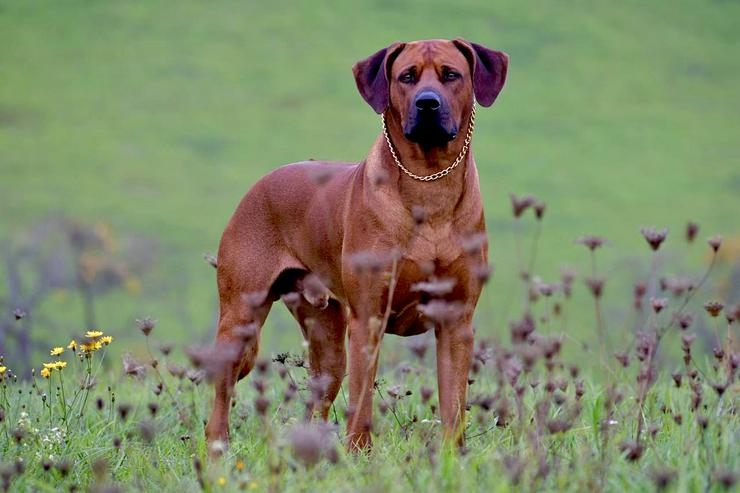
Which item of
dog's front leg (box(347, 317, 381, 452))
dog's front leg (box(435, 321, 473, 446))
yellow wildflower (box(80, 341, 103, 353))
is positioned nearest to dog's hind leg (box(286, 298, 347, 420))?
dog's front leg (box(347, 317, 381, 452))

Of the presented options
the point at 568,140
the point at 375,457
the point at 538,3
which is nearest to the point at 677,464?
the point at 375,457

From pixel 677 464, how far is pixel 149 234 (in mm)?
31404

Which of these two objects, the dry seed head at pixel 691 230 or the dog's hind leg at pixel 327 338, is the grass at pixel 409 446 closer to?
the dog's hind leg at pixel 327 338

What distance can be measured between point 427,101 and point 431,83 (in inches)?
6.2

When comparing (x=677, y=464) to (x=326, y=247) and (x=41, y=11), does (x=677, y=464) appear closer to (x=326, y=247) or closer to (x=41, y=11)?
(x=326, y=247)

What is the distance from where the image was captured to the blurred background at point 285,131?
30734mm

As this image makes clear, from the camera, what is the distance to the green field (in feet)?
102

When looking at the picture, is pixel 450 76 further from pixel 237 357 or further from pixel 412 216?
pixel 237 357

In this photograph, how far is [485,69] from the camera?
16.9 ft

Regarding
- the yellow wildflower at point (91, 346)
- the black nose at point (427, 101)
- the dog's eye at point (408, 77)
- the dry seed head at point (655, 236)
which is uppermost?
the dog's eye at point (408, 77)

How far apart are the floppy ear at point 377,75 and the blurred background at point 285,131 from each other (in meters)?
18.3

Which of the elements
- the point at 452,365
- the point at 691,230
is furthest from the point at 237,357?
the point at 691,230

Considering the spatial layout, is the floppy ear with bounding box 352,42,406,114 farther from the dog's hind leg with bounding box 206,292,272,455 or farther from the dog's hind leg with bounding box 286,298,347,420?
the dog's hind leg with bounding box 286,298,347,420

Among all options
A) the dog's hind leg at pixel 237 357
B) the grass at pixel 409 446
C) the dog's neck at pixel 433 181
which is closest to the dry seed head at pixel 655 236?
the grass at pixel 409 446
